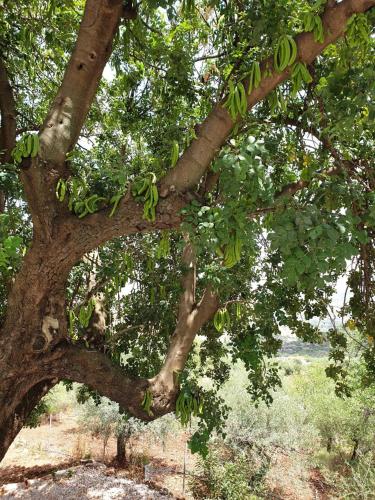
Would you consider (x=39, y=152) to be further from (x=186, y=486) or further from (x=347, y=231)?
(x=186, y=486)

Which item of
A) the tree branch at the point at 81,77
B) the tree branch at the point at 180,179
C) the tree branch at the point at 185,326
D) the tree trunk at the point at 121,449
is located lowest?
the tree trunk at the point at 121,449

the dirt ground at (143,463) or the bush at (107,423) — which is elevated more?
the bush at (107,423)

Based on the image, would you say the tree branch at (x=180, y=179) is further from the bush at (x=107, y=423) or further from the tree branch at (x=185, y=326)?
the bush at (x=107, y=423)

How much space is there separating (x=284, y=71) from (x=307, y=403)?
1215 cm

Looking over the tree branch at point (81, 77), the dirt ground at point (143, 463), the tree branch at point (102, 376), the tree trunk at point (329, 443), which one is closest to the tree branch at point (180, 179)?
the tree branch at point (81, 77)

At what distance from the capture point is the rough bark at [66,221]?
252 cm

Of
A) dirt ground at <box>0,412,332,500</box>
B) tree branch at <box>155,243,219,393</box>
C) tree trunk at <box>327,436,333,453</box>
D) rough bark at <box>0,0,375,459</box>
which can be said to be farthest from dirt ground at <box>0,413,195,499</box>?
rough bark at <box>0,0,375,459</box>

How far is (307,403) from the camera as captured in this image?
12.5 m

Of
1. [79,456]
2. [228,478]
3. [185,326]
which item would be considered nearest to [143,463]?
[79,456]

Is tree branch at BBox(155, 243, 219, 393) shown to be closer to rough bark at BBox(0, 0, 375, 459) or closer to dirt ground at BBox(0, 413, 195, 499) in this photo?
rough bark at BBox(0, 0, 375, 459)

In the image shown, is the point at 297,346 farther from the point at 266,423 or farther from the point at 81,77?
the point at 81,77

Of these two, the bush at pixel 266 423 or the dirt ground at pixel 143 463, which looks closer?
the dirt ground at pixel 143 463

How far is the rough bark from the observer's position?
8.27 feet

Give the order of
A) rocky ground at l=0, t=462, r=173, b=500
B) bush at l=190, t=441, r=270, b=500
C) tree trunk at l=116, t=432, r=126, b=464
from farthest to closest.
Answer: tree trunk at l=116, t=432, r=126, b=464 → bush at l=190, t=441, r=270, b=500 → rocky ground at l=0, t=462, r=173, b=500
